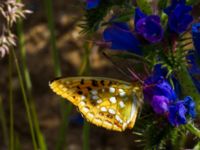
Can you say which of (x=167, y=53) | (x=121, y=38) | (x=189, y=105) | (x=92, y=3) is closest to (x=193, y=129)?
(x=189, y=105)

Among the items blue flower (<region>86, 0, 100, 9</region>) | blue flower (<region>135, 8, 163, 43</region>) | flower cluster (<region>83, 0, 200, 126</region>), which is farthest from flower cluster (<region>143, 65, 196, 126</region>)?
blue flower (<region>86, 0, 100, 9</region>)

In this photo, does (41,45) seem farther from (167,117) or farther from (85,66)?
(167,117)

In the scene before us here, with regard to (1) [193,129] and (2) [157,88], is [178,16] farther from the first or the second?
(1) [193,129]

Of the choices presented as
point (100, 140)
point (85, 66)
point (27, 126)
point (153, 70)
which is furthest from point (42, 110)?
point (153, 70)

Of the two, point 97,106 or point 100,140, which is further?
point 100,140

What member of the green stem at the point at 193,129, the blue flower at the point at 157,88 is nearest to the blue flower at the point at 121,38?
the blue flower at the point at 157,88

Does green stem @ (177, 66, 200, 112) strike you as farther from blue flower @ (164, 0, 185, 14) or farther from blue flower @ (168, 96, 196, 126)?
blue flower @ (164, 0, 185, 14)

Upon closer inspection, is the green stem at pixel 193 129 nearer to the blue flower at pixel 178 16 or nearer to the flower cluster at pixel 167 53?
the flower cluster at pixel 167 53
